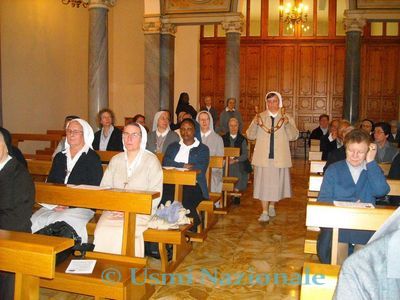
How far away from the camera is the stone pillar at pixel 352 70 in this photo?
38.9 ft

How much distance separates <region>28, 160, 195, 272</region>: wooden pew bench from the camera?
14.4 feet

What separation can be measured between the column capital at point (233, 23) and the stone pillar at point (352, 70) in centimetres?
273

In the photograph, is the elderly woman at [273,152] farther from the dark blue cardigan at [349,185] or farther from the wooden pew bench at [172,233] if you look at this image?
the dark blue cardigan at [349,185]

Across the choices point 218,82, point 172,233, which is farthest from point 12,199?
point 218,82

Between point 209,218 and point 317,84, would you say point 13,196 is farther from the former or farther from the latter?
point 317,84

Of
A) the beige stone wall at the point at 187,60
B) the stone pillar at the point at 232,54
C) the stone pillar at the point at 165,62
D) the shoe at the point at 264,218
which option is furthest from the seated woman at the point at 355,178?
the beige stone wall at the point at 187,60

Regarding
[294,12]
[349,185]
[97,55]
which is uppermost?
[294,12]

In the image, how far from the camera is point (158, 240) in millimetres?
4406

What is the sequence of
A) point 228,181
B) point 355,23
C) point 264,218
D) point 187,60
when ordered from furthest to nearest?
point 187,60 < point 355,23 < point 228,181 < point 264,218

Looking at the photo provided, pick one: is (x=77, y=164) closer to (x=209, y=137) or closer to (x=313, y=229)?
(x=313, y=229)

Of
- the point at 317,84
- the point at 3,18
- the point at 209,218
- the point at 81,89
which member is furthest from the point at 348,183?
the point at 317,84

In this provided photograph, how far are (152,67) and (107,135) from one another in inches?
211

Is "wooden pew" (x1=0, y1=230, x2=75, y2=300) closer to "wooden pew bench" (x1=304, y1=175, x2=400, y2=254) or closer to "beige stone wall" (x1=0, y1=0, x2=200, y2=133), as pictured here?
"wooden pew bench" (x1=304, y1=175, x2=400, y2=254)

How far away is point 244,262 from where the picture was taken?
4.92 m
